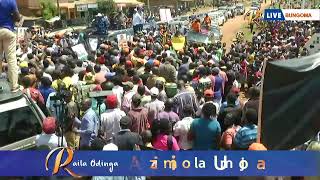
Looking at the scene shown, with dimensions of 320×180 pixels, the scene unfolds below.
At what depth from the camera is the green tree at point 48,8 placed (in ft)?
226

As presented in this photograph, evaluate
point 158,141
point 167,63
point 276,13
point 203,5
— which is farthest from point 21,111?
point 203,5

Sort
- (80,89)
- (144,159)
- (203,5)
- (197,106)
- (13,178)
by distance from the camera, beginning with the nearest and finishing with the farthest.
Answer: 1. (144,159)
2. (13,178)
3. (197,106)
4. (80,89)
5. (203,5)

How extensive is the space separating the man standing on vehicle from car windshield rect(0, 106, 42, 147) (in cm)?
94

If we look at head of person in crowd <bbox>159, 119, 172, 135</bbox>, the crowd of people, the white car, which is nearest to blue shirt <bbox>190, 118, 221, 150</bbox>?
the crowd of people

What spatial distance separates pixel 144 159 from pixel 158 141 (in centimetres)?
176

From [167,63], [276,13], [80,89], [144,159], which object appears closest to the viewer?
[144,159]

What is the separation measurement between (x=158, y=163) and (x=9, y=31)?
3756mm

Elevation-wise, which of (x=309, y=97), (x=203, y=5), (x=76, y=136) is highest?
(x=309, y=97)

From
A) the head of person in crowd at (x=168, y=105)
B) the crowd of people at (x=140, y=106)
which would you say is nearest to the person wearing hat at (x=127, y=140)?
the crowd of people at (x=140, y=106)

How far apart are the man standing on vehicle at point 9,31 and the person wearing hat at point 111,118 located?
1.41 metres

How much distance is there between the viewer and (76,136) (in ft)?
27.9

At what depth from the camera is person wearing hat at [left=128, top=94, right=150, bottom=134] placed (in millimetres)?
8258

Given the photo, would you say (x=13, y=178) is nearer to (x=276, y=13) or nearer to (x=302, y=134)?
→ (x=302, y=134)

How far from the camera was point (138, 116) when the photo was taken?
8.30 metres
